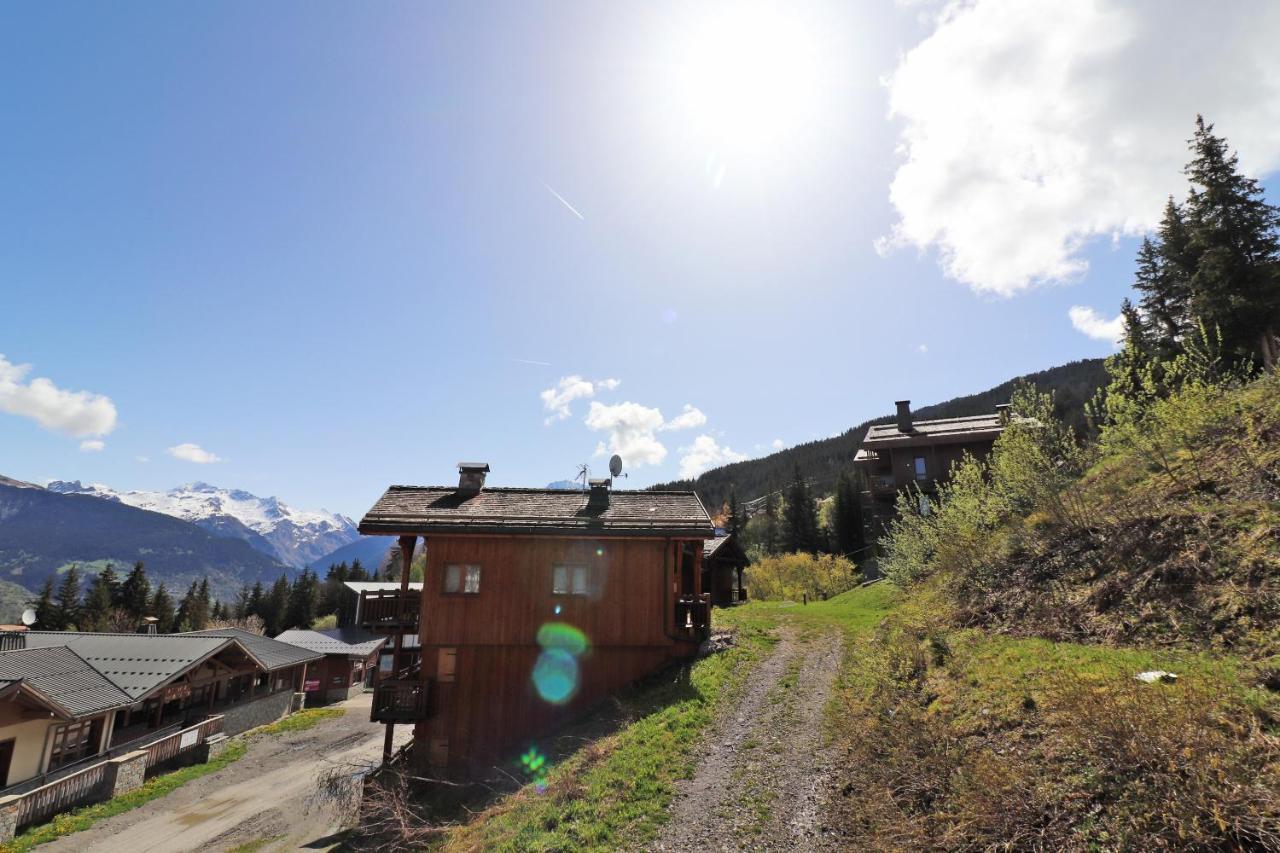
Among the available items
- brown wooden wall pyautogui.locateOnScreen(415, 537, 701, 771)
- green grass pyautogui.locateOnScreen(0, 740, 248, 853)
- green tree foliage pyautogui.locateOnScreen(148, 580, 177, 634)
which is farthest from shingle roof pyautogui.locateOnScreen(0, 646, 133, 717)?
green tree foliage pyautogui.locateOnScreen(148, 580, 177, 634)

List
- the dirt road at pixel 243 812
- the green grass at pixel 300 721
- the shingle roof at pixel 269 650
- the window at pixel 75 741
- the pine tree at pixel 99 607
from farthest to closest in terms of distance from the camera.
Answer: the pine tree at pixel 99 607, the shingle roof at pixel 269 650, the green grass at pixel 300 721, the window at pixel 75 741, the dirt road at pixel 243 812

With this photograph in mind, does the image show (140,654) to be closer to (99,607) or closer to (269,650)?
(269,650)

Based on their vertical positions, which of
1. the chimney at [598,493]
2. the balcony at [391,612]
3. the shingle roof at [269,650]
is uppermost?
the chimney at [598,493]

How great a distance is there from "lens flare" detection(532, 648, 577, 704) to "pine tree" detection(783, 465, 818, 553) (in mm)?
61123

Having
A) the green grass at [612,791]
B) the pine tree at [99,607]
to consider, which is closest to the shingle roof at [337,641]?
the pine tree at [99,607]

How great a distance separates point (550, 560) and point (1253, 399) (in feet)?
71.5

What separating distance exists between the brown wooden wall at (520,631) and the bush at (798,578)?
26225 mm

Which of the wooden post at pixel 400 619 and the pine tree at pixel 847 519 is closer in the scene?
the wooden post at pixel 400 619

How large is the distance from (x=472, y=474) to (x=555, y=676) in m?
9.48

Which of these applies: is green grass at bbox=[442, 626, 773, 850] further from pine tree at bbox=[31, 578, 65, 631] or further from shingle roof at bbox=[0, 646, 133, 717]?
pine tree at bbox=[31, 578, 65, 631]

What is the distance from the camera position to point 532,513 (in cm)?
2238

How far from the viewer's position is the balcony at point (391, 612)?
20688mm

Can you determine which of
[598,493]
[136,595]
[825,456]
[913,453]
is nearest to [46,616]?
[136,595]

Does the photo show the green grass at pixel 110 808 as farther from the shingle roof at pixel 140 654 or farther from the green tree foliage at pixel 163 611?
the green tree foliage at pixel 163 611
